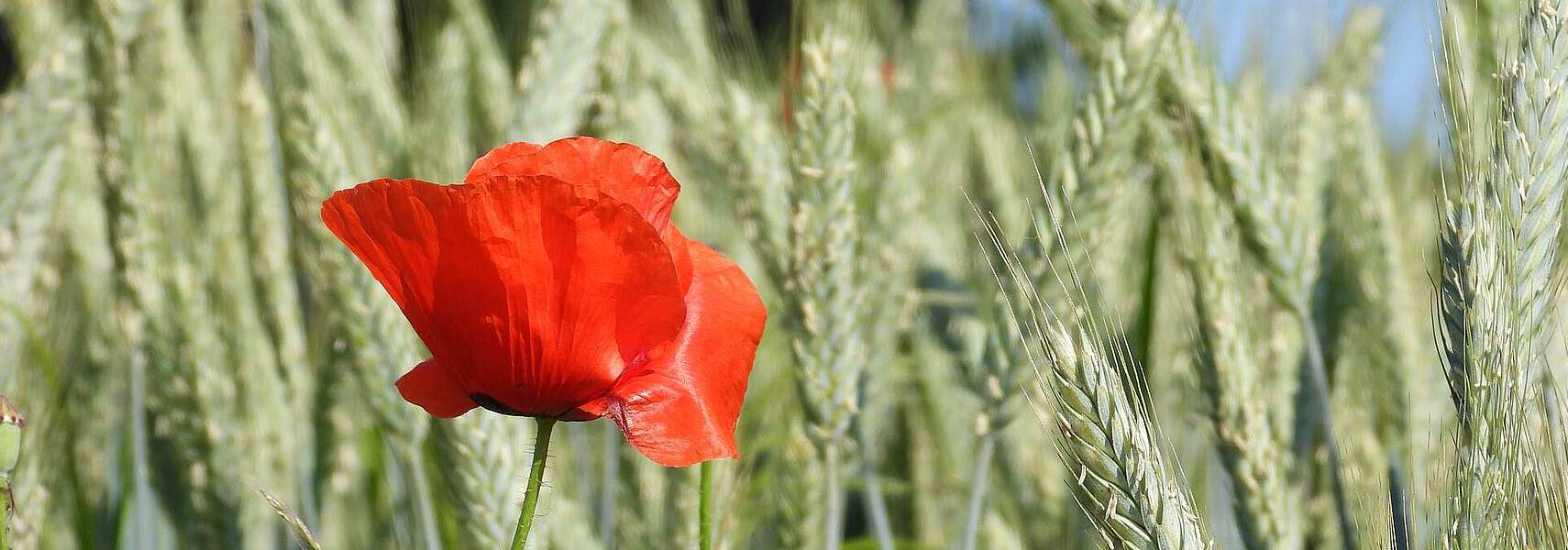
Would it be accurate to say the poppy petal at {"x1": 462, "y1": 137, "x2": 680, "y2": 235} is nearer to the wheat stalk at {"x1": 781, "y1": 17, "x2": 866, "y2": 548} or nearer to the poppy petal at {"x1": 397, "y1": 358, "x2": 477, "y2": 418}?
the poppy petal at {"x1": 397, "y1": 358, "x2": 477, "y2": 418}

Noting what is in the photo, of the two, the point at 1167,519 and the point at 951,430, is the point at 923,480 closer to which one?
the point at 951,430

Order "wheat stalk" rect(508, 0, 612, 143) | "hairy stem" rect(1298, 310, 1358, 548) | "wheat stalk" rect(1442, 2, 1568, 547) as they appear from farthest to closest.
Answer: "wheat stalk" rect(508, 0, 612, 143), "hairy stem" rect(1298, 310, 1358, 548), "wheat stalk" rect(1442, 2, 1568, 547)

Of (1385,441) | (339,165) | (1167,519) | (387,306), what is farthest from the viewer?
(1385,441)

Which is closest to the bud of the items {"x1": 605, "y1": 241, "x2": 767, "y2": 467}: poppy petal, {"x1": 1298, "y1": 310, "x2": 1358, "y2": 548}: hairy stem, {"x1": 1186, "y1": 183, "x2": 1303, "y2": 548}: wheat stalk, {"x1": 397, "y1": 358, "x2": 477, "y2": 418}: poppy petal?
{"x1": 397, "y1": 358, "x2": 477, "y2": 418}: poppy petal

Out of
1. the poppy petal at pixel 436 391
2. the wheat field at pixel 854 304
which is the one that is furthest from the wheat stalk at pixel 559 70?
the poppy petal at pixel 436 391

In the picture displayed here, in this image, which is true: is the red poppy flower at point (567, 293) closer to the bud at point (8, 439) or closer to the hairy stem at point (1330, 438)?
the bud at point (8, 439)

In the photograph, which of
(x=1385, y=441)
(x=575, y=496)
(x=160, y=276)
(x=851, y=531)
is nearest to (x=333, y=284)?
(x=160, y=276)

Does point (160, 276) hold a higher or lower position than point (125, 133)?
lower

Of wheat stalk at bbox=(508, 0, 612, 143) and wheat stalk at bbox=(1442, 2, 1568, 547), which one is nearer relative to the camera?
wheat stalk at bbox=(1442, 2, 1568, 547)
